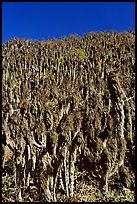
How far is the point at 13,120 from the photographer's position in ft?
12.6

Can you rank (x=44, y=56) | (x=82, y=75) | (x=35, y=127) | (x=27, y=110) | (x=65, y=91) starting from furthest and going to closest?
(x=44, y=56) < (x=82, y=75) < (x=65, y=91) < (x=27, y=110) < (x=35, y=127)

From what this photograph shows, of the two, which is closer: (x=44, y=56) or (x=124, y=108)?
(x=124, y=108)

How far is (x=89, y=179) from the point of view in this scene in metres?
4.14

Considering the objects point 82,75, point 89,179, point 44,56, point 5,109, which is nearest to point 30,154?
point 89,179

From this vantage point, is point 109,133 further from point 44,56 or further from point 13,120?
point 44,56

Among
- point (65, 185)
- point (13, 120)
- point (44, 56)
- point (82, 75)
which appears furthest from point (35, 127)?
point (44, 56)

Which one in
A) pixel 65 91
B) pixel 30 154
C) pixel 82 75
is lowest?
pixel 30 154

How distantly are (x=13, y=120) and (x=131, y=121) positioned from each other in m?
1.27

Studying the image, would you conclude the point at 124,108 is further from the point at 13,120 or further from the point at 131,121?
the point at 13,120

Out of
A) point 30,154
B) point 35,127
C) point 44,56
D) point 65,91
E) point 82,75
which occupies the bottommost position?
point 30,154

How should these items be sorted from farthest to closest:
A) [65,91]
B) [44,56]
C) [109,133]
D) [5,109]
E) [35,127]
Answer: [44,56] → [65,91] → [5,109] → [35,127] → [109,133]

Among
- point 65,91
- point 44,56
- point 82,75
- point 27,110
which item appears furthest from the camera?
point 44,56

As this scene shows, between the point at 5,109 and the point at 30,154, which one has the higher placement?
the point at 5,109

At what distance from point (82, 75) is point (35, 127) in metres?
4.06
